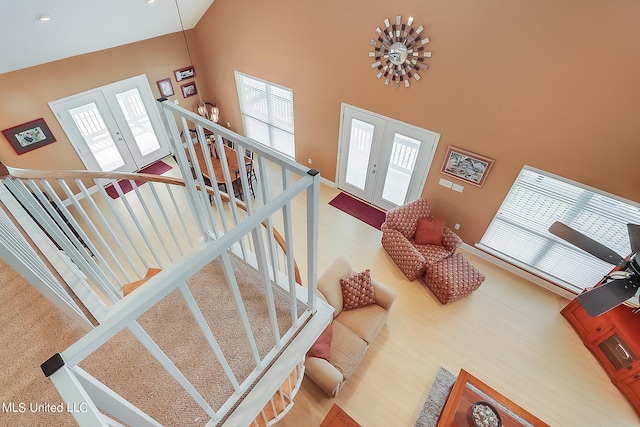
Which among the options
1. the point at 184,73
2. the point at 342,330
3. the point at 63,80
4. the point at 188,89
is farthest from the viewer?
the point at 188,89

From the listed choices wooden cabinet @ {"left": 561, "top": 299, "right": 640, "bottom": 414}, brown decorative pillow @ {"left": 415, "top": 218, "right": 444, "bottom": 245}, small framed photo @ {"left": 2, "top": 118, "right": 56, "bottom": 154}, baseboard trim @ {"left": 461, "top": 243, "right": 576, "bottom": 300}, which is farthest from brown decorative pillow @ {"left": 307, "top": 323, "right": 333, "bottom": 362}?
small framed photo @ {"left": 2, "top": 118, "right": 56, "bottom": 154}

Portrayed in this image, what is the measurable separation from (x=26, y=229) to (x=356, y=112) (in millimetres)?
4401

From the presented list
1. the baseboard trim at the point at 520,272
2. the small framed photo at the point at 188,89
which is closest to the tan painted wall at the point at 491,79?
the baseboard trim at the point at 520,272

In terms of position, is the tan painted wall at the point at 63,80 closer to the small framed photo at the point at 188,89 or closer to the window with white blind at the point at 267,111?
the small framed photo at the point at 188,89

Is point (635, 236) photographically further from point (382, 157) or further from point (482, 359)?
point (382, 157)

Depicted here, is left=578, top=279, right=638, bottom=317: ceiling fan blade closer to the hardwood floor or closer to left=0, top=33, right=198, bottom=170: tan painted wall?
the hardwood floor

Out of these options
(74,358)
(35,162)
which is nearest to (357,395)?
(74,358)

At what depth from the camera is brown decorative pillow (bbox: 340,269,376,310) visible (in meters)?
3.61

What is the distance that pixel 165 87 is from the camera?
6.39 metres

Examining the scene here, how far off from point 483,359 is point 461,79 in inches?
144

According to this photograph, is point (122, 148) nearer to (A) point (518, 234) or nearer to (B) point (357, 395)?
(B) point (357, 395)

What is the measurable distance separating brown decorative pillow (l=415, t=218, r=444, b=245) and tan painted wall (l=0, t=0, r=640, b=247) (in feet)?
1.24

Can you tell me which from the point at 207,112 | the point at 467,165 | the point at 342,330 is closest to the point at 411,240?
the point at 467,165

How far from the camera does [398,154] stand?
4.86 metres
